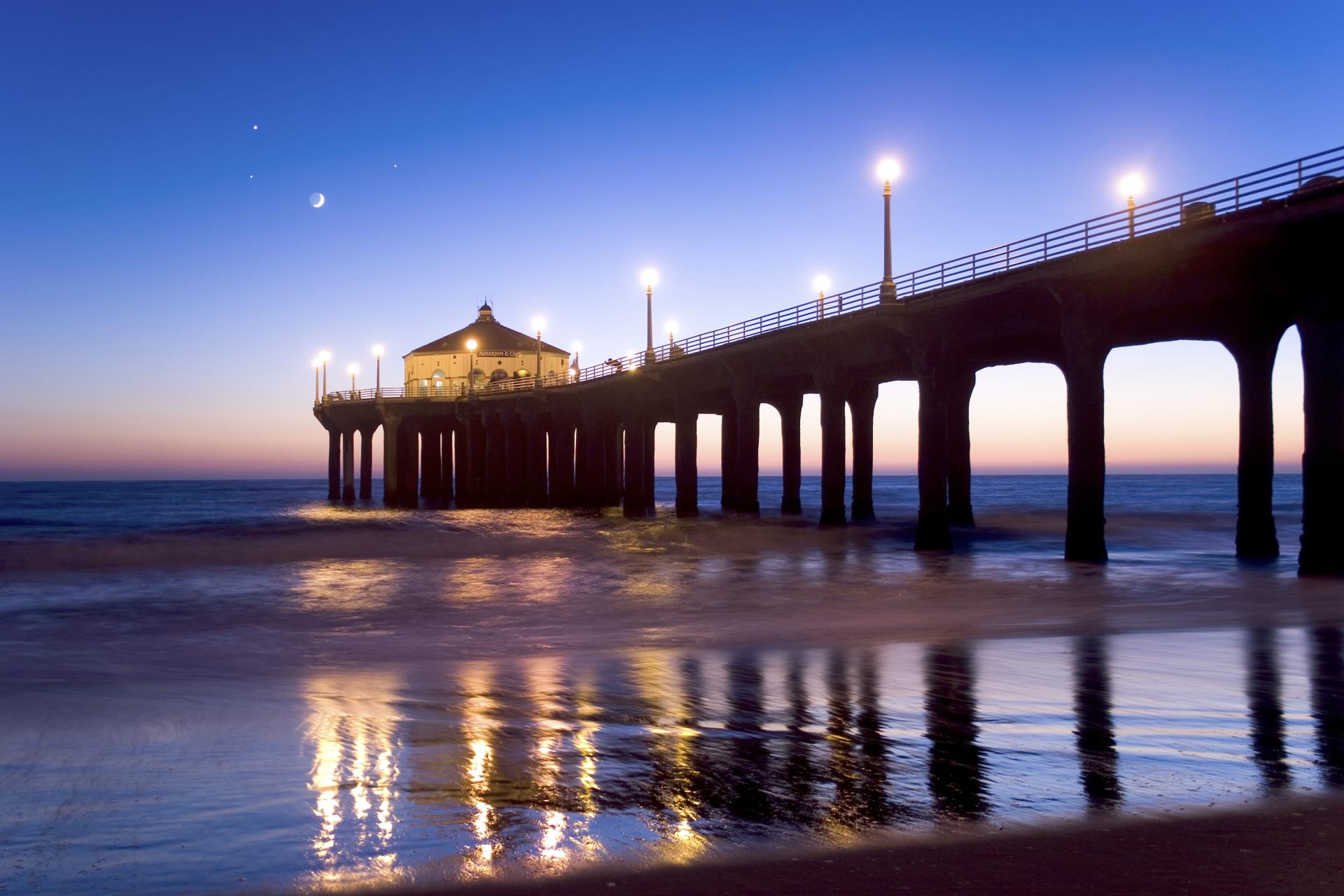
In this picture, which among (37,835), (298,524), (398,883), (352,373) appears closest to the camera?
(398,883)

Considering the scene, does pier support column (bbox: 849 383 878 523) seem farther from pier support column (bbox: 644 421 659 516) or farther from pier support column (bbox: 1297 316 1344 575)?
pier support column (bbox: 1297 316 1344 575)

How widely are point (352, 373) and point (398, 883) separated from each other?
96.0 metres

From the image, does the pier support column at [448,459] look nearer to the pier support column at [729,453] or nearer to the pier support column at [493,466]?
the pier support column at [493,466]

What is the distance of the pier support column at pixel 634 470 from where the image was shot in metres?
59.8

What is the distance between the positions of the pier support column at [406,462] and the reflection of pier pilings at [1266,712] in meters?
70.3

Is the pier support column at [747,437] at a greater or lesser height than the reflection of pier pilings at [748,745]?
greater

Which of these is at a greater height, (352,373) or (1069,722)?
(352,373)

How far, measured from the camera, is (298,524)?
5822 cm

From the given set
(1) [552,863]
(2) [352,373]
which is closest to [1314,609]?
(1) [552,863]

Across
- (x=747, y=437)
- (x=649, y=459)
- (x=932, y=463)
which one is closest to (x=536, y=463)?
(x=649, y=459)

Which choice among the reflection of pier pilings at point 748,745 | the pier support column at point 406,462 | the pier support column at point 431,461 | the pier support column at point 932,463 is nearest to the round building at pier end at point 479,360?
the pier support column at point 431,461

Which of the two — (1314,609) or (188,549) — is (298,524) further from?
(1314,609)

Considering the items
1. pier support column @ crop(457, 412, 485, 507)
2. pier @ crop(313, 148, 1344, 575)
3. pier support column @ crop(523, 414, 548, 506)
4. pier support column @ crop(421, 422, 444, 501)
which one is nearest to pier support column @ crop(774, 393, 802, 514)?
pier @ crop(313, 148, 1344, 575)

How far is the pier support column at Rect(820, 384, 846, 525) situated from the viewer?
39.2 metres
